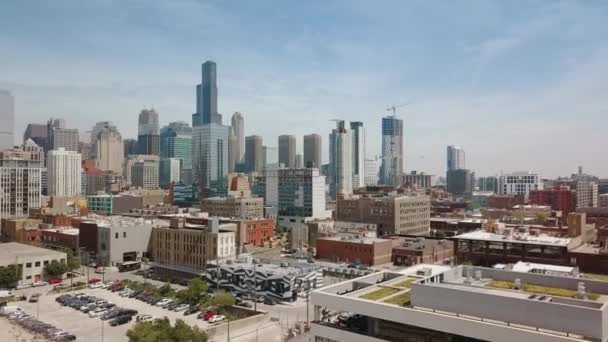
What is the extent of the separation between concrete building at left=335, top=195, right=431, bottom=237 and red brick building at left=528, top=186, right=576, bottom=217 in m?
56.8

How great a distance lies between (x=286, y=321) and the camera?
4306 cm

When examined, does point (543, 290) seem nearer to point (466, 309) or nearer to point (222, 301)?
point (466, 309)

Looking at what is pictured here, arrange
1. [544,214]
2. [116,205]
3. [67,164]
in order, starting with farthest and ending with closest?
[67,164]
[116,205]
[544,214]

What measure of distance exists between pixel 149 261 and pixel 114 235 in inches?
244

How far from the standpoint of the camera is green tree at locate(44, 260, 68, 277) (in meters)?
62.2

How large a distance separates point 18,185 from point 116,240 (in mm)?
55027

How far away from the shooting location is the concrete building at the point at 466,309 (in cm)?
2222

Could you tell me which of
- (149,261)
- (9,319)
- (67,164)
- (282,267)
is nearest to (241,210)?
(149,261)

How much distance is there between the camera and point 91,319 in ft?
147

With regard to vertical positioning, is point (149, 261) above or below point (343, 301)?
below

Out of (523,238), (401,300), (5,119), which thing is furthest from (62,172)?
(401,300)

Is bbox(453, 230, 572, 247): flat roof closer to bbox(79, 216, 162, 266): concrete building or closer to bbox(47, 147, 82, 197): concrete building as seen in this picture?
bbox(79, 216, 162, 266): concrete building

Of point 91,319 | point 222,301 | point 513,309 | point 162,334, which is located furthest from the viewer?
point 91,319

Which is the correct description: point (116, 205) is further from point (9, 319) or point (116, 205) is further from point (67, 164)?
point (9, 319)
